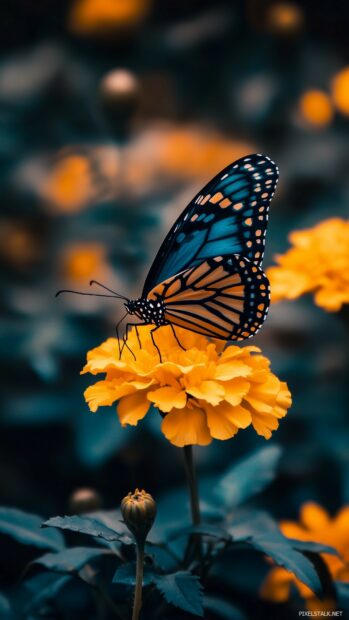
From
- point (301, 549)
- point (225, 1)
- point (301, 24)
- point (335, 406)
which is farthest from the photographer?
point (225, 1)

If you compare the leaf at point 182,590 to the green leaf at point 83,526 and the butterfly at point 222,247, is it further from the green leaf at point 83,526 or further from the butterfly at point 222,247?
the butterfly at point 222,247

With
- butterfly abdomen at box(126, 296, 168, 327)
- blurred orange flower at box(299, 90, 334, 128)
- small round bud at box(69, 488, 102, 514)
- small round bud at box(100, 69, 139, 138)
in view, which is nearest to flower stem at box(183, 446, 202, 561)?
butterfly abdomen at box(126, 296, 168, 327)

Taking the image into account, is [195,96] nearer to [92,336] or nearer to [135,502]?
[92,336]

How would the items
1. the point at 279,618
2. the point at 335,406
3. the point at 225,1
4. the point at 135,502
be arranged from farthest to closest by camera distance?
the point at 225,1, the point at 335,406, the point at 279,618, the point at 135,502

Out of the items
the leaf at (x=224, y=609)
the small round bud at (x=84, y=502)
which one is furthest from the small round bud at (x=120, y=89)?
the leaf at (x=224, y=609)

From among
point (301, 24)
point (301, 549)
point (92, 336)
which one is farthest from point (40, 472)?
point (301, 24)
